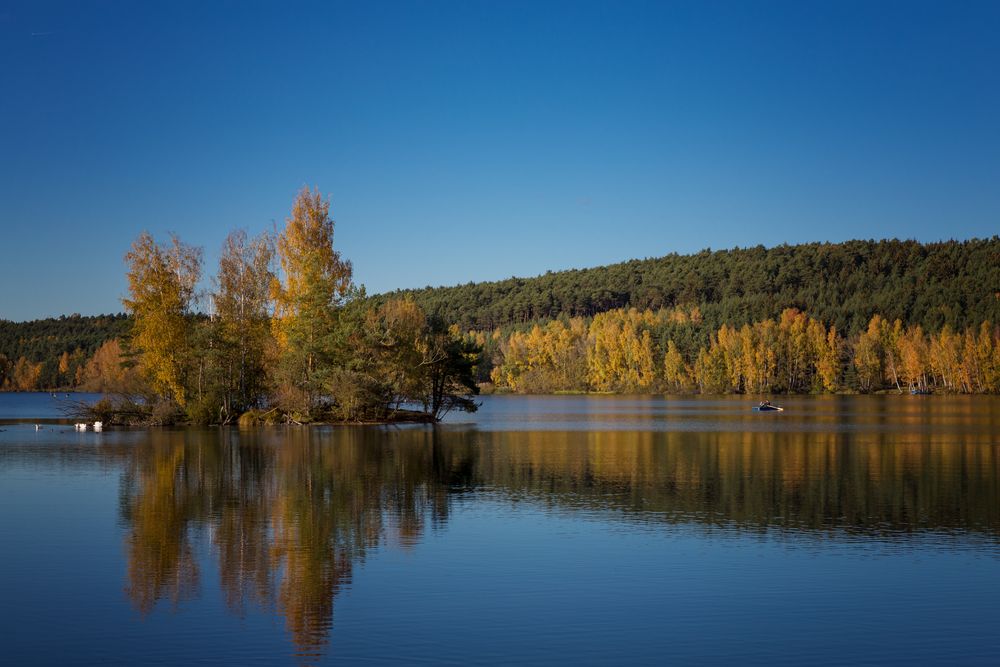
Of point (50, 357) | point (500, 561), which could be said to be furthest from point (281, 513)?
point (50, 357)

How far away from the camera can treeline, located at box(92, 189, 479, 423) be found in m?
60.5

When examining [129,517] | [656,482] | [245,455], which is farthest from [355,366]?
[129,517]

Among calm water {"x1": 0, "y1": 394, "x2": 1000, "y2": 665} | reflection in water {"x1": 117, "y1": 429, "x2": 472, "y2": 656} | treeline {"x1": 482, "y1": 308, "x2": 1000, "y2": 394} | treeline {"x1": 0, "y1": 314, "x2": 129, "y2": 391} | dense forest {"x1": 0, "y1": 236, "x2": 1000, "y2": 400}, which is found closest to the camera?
calm water {"x1": 0, "y1": 394, "x2": 1000, "y2": 665}

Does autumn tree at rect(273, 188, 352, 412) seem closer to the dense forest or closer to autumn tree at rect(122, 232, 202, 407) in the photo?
autumn tree at rect(122, 232, 202, 407)

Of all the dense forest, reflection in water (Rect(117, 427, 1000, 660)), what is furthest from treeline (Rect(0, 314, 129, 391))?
reflection in water (Rect(117, 427, 1000, 660))

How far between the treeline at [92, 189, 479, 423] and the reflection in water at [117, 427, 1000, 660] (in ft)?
42.1

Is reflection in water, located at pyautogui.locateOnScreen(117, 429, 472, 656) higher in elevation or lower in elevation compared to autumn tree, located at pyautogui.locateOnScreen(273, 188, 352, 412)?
lower

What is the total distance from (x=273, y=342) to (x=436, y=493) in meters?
38.3

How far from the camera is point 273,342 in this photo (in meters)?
63.3

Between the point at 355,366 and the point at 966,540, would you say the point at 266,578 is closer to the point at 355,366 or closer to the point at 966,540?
the point at 966,540

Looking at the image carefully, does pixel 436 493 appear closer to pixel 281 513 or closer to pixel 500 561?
pixel 281 513

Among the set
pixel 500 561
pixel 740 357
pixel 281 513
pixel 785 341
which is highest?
pixel 785 341

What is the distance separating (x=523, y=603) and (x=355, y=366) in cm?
4619

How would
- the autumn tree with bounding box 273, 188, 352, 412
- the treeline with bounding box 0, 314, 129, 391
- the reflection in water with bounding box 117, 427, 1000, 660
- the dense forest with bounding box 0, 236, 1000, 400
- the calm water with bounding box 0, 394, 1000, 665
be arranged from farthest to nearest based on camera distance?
the treeline with bounding box 0, 314, 129, 391, the dense forest with bounding box 0, 236, 1000, 400, the autumn tree with bounding box 273, 188, 352, 412, the reflection in water with bounding box 117, 427, 1000, 660, the calm water with bounding box 0, 394, 1000, 665
